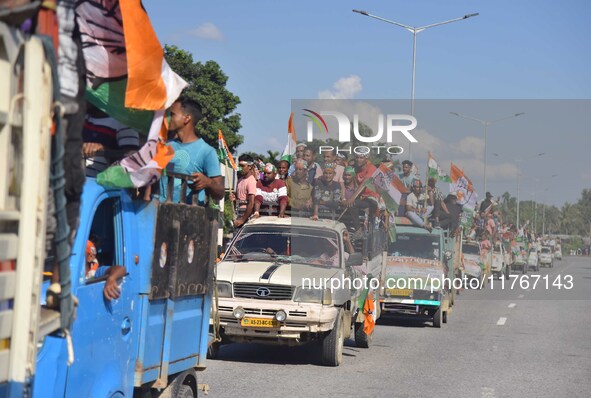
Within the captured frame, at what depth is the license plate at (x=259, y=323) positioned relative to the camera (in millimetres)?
12914

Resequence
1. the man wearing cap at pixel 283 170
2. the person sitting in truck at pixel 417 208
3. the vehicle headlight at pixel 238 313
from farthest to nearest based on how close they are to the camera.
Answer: the person sitting in truck at pixel 417 208 < the man wearing cap at pixel 283 170 < the vehicle headlight at pixel 238 313

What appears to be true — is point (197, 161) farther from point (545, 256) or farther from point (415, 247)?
point (545, 256)

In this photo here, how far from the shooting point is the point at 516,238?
63.6 meters

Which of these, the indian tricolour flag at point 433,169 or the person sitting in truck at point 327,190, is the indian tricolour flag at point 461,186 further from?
the person sitting in truck at point 327,190

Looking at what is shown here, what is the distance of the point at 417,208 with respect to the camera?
24.3m

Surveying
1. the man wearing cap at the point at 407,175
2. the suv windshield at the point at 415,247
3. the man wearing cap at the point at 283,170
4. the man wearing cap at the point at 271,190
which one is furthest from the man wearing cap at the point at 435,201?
the man wearing cap at the point at 271,190

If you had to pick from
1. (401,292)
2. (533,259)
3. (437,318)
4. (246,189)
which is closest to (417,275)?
(401,292)

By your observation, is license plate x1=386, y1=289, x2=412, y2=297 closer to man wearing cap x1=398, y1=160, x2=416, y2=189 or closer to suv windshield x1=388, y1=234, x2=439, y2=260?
suv windshield x1=388, y1=234, x2=439, y2=260

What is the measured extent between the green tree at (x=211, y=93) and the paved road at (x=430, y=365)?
2211 cm

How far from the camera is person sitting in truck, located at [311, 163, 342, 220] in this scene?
55.9ft

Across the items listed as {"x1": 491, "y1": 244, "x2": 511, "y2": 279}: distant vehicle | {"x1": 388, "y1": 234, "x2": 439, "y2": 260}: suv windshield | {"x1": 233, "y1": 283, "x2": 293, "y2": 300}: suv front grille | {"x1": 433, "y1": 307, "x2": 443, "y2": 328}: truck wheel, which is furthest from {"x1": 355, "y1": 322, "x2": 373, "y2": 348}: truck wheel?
{"x1": 491, "y1": 244, "x2": 511, "y2": 279}: distant vehicle

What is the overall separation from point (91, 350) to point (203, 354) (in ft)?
7.53

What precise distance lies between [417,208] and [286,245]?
10.6m

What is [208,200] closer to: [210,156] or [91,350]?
[210,156]
